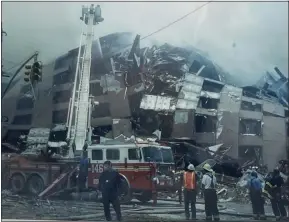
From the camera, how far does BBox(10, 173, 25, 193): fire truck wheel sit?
6.59 metres

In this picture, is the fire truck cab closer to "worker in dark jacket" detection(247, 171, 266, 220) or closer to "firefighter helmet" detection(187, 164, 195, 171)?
"firefighter helmet" detection(187, 164, 195, 171)

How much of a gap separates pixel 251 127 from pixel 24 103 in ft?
11.0

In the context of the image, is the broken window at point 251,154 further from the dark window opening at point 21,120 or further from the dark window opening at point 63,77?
the dark window opening at point 21,120

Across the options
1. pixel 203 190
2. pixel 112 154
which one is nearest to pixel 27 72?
pixel 112 154

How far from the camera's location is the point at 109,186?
6.44 meters

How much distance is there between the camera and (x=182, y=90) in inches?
259

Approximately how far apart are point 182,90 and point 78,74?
153cm

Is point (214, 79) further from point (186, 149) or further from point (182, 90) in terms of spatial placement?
point (186, 149)

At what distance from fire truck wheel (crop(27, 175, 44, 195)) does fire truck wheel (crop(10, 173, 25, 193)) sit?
0.09 m

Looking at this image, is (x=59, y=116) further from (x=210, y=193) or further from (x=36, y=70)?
(x=210, y=193)

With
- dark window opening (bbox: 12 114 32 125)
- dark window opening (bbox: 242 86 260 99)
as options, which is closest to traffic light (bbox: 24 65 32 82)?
dark window opening (bbox: 12 114 32 125)

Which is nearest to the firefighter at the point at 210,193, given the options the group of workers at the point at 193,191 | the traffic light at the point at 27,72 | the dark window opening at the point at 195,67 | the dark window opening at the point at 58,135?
the group of workers at the point at 193,191

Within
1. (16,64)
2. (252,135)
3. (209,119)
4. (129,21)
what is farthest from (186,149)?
(16,64)

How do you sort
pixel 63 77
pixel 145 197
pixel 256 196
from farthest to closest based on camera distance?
pixel 63 77 → pixel 256 196 → pixel 145 197
